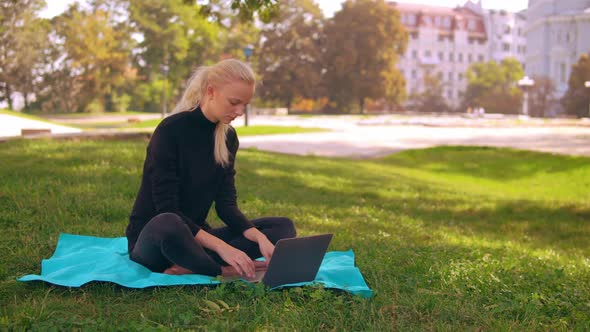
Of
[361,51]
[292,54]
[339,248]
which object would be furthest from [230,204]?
[361,51]

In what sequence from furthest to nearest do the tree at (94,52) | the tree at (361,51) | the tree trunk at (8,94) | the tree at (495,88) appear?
the tree at (495,88)
the tree at (361,51)
the tree at (94,52)
the tree trunk at (8,94)

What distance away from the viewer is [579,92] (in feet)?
187

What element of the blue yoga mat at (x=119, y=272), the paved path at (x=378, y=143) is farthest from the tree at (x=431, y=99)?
the blue yoga mat at (x=119, y=272)

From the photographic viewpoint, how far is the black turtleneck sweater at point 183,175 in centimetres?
355

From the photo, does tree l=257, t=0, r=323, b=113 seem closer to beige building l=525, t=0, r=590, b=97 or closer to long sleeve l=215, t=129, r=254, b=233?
beige building l=525, t=0, r=590, b=97

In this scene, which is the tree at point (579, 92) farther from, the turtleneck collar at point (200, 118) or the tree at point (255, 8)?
the turtleneck collar at point (200, 118)

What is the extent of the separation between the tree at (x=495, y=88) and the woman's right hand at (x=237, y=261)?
66113 mm

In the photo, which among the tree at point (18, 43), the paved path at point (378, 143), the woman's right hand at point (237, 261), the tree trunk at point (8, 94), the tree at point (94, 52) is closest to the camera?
the woman's right hand at point (237, 261)

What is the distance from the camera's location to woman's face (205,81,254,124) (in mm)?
3561

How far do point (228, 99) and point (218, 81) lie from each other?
116 mm

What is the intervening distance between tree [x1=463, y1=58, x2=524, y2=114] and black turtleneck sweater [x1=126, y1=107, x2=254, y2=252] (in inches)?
2591

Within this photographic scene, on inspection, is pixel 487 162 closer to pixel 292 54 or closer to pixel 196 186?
pixel 196 186

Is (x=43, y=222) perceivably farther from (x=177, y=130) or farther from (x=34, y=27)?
(x=34, y=27)

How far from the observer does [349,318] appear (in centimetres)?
306
